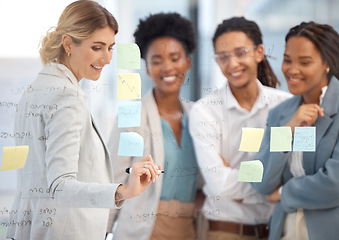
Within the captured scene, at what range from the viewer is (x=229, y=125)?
5.07 ft

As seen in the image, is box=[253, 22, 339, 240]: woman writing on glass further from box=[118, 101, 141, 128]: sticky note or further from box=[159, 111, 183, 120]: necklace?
box=[118, 101, 141, 128]: sticky note

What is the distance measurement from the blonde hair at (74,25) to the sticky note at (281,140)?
0.77 meters

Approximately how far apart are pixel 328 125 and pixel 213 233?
24.8 inches

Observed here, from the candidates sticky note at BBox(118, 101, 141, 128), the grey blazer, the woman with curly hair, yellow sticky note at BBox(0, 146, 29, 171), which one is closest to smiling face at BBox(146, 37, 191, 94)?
the woman with curly hair

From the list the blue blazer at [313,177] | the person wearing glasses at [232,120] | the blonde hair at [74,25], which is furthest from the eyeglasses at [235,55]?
the blonde hair at [74,25]

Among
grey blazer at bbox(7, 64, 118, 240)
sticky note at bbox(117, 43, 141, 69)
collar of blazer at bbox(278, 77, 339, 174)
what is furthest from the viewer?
collar of blazer at bbox(278, 77, 339, 174)

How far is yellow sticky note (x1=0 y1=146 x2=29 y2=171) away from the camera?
1.27 metres

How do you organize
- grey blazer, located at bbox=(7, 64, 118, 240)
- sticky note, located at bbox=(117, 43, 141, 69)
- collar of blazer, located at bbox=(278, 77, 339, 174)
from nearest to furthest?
grey blazer, located at bbox=(7, 64, 118, 240), sticky note, located at bbox=(117, 43, 141, 69), collar of blazer, located at bbox=(278, 77, 339, 174)

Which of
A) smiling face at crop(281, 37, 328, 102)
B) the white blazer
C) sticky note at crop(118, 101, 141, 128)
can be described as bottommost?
the white blazer

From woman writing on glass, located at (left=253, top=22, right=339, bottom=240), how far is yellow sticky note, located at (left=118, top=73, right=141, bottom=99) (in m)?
0.55

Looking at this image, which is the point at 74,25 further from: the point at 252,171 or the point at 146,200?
the point at 252,171

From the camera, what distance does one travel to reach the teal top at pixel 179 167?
150 centimetres

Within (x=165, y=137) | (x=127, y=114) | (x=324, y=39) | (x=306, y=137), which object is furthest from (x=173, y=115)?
(x=324, y=39)

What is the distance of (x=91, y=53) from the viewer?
1.31 meters
